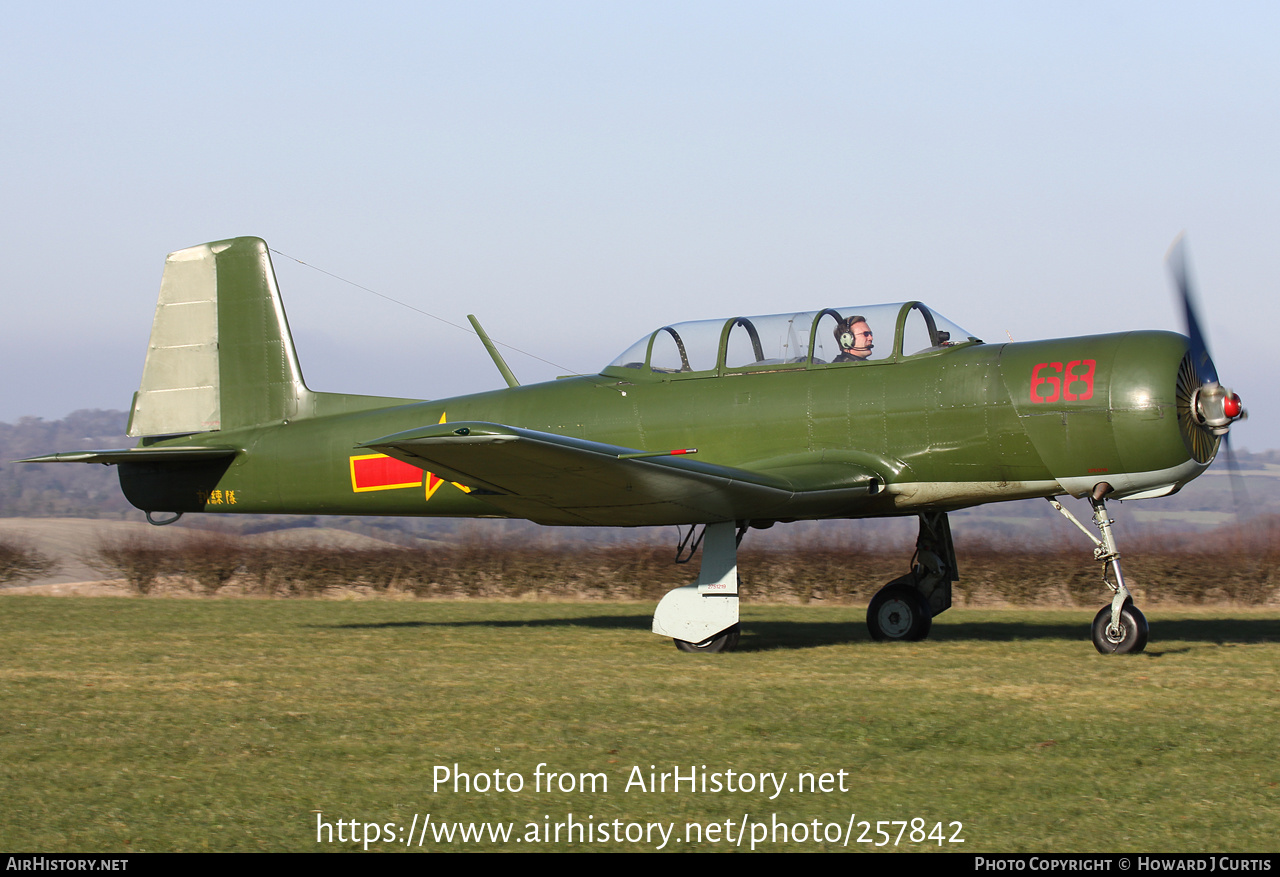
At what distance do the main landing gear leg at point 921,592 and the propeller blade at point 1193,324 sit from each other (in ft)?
8.28

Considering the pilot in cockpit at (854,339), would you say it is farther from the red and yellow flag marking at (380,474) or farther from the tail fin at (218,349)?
the tail fin at (218,349)

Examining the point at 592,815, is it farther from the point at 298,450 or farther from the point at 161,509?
the point at 161,509

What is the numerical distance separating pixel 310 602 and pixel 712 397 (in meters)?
7.15

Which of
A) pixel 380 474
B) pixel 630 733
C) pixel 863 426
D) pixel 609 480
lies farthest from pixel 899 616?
pixel 380 474

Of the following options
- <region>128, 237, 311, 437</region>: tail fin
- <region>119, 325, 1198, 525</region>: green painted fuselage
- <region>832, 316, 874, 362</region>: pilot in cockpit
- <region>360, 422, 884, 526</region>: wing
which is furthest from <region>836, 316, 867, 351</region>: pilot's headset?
<region>128, 237, 311, 437</region>: tail fin

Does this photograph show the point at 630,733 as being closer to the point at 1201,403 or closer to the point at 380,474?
the point at 1201,403

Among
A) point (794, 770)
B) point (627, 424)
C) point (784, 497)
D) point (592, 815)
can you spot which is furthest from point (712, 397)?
point (592, 815)

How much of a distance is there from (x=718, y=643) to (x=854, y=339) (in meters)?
2.74

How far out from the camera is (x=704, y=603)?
895cm

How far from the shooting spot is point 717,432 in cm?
978

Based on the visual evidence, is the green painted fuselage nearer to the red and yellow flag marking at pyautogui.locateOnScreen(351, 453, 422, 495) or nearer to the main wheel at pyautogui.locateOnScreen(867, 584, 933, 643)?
the red and yellow flag marking at pyautogui.locateOnScreen(351, 453, 422, 495)

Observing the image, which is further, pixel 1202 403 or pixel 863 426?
pixel 863 426

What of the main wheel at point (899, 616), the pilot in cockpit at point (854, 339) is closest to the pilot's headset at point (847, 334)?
the pilot in cockpit at point (854, 339)

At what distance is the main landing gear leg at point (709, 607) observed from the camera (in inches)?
351
